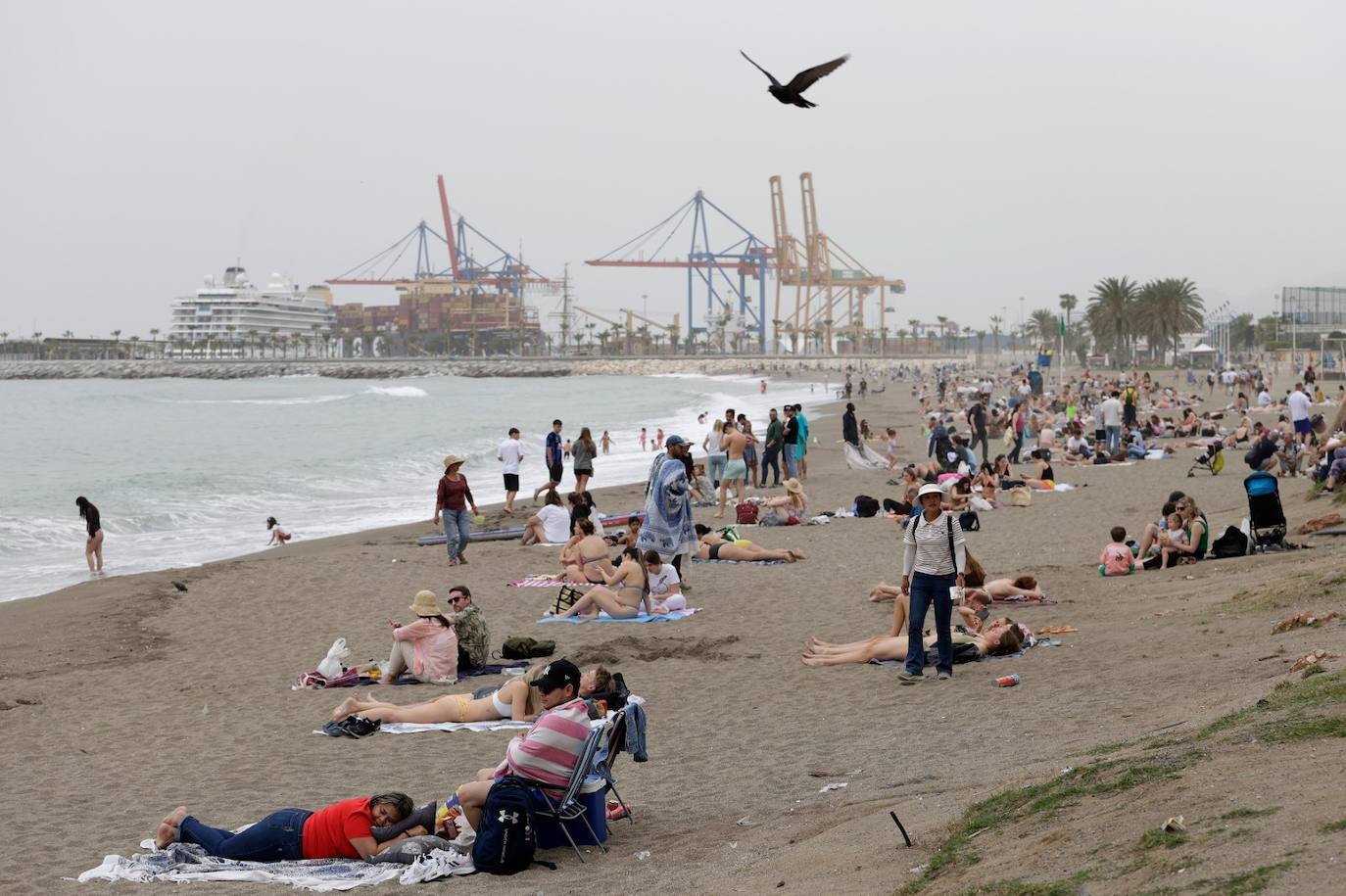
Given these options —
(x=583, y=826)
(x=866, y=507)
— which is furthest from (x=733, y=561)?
(x=583, y=826)

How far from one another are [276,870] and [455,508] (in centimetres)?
827

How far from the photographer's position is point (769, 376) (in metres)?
119

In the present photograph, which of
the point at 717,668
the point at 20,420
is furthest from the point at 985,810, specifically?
the point at 20,420

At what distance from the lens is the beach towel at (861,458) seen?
22547 millimetres

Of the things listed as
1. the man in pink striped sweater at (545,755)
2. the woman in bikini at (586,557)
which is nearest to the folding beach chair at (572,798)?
the man in pink striped sweater at (545,755)

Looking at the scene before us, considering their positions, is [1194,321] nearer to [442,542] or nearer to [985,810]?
[442,542]

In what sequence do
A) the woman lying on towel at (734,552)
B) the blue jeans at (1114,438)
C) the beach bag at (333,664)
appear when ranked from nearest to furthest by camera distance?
the beach bag at (333,664) → the woman lying on towel at (734,552) → the blue jeans at (1114,438)

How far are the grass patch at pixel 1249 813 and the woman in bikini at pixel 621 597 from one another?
22.2ft

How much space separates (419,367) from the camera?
14550 cm

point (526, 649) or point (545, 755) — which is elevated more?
point (545, 755)

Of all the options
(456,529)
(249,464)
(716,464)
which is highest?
(716,464)

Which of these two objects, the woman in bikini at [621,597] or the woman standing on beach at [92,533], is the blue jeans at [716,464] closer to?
the woman in bikini at [621,597]

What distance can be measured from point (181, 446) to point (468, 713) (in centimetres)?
3775

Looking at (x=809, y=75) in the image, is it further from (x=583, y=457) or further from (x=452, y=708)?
(x=583, y=457)
